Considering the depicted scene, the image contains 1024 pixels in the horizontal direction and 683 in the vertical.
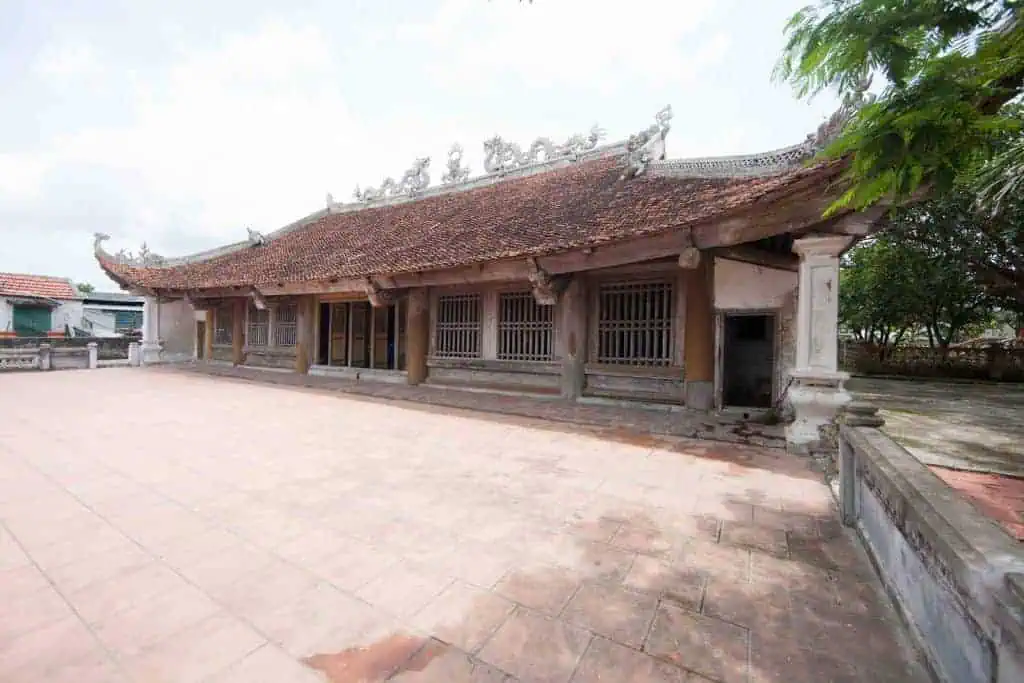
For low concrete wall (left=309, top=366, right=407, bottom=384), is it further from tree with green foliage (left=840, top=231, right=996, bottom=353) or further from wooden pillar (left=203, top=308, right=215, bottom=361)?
tree with green foliage (left=840, top=231, right=996, bottom=353)

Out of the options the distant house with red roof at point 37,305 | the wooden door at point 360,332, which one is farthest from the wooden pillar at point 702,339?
the distant house with red roof at point 37,305

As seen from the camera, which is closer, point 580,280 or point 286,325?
point 580,280

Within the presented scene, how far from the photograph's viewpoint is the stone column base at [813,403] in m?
4.93

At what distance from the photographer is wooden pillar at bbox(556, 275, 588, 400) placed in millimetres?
8117

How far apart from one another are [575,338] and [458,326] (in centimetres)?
286

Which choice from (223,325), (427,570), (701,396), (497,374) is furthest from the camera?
(223,325)

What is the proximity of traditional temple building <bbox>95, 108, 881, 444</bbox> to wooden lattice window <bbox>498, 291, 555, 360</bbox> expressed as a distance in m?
0.04

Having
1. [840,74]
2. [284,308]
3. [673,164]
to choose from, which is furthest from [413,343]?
[840,74]

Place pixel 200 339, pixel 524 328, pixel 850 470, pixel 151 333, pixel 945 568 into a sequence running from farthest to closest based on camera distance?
pixel 200 339 → pixel 151 333 → pixel 524 328 → pixel 850 470 → pixel 945 568

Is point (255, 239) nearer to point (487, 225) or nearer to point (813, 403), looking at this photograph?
point (487, 225)

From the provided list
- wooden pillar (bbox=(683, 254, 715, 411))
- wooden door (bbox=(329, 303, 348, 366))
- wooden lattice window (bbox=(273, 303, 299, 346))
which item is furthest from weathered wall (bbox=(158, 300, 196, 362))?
wooden pillar (bbox=(683, 254, 715, 411))

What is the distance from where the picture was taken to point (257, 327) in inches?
558

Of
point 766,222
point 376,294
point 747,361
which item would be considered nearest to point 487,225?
point 376,294

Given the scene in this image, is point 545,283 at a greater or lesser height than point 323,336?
greater
